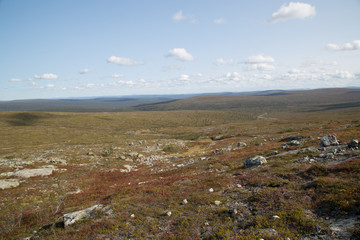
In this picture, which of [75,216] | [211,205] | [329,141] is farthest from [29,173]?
[329,141]

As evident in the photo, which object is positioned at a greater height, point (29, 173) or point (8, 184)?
point (8, 184)

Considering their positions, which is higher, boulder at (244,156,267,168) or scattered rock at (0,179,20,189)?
boulder at (244,156,267,168)

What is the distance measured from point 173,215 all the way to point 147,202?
2910 millimetres

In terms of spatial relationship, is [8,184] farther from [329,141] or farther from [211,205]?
[329,141]

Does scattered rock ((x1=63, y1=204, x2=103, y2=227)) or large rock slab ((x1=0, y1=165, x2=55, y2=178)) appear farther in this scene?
large rock slab ((x1=0, y1=165, x2=55, y2=178))

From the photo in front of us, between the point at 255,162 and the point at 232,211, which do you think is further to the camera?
the point at 255,162

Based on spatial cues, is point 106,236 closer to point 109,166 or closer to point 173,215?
point 173,215

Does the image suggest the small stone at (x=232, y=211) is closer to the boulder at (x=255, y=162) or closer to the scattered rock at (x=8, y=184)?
the boulder at (x=255, y=162)

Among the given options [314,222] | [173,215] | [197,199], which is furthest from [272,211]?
[173,215]

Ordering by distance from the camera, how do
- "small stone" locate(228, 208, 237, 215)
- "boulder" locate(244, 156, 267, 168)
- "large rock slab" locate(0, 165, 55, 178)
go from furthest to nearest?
"large rock slab" locate(0, 165, 55, 178)
"boulder" locate(244, 156, 267, 168)
"small stone" locate(228, 208, 237, 215)

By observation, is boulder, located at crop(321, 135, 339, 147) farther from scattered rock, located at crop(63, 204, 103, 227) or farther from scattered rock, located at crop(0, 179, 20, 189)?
scattered rock, located at crop(0, 179, 20, 189)

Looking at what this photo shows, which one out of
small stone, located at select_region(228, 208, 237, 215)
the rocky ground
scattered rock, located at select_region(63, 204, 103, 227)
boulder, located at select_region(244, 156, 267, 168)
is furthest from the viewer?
boulder, located at select_region(244, 156, 267, 168)

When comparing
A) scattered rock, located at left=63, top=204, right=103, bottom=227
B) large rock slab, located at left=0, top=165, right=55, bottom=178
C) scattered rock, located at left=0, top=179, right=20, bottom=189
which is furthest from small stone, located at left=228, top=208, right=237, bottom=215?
large rock slab, located at left=0, top=165, right=55, bottom=178

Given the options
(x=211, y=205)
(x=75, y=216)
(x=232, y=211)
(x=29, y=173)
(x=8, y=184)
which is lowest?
(x=29, y=173)
